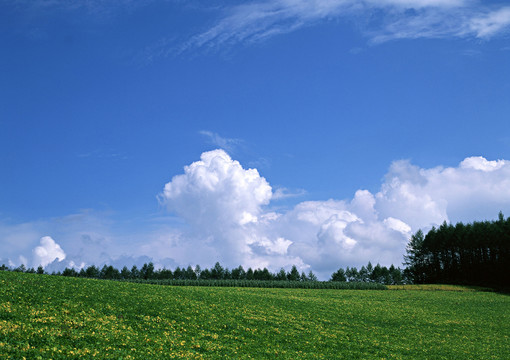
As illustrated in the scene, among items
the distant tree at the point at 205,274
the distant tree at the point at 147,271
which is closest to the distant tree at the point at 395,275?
the distant tree at the point at 205,274

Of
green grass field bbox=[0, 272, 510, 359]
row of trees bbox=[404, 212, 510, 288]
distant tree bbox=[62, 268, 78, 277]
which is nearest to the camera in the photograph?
green grass field bbox=[0, 272, 510, 359]

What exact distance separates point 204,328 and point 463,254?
124 m

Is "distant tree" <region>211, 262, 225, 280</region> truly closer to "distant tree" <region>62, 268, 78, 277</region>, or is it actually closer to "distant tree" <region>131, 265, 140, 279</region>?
"distant tree" <region>131, 265, 140, 279</region>

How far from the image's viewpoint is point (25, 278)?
3756 centimetres

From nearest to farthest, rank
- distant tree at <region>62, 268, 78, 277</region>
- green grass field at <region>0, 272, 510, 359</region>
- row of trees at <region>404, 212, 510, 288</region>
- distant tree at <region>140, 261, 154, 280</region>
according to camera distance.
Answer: green grass field at <region>0, 272, 510, 359</region> < row of trees at <region>404, 212, 510, 288</region> < distant tree at <region>62, 268, 78, 277</region> < distant tree at <region>140, 261, 154, 280</region>

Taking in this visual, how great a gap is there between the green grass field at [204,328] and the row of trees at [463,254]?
75.7 metres

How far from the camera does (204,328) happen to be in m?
29.5

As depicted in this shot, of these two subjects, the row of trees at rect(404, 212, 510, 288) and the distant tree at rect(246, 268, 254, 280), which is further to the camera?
the distant tree at rect(246, 268, 254, 280)

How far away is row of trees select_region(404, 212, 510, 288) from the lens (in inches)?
Answer: 4505

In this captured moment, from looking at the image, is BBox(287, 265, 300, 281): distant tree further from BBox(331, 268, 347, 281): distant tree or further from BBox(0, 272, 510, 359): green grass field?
BBox(0, 272, 510, 359): green grass field

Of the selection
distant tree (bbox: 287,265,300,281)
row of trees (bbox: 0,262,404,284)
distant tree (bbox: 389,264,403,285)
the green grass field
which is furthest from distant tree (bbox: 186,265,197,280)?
the green grass field

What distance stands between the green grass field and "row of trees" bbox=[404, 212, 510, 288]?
2980 inches

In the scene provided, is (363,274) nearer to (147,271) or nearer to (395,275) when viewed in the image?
(395,275)

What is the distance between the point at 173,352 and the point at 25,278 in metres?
23.1
